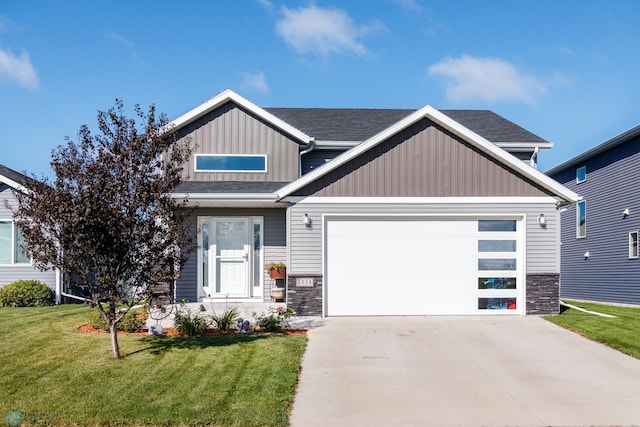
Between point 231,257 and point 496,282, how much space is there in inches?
271

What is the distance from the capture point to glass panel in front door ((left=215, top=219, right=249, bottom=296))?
14.6m

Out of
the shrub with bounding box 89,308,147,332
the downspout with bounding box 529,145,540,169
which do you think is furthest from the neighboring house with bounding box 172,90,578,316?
the downspout with bounding box 529,145,540,169

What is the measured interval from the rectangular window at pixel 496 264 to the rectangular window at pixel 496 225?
732mm

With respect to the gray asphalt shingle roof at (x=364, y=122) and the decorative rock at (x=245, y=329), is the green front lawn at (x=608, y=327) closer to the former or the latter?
the gray asphalt shingle roof at (x=364, y=122)

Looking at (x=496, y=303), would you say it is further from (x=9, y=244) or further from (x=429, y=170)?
(x=9, y=244)

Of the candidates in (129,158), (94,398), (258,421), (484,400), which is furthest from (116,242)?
(484,400)

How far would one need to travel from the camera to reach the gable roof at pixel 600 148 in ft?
59.1

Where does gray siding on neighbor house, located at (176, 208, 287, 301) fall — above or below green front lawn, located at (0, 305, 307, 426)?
above

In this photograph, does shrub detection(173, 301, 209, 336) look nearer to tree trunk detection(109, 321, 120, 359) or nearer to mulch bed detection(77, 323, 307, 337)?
mulch bed detection(77, 323, 307, 337)

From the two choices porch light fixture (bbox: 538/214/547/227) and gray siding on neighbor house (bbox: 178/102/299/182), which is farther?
gray siding on neighbor house (bbox: 178/102/299/182)

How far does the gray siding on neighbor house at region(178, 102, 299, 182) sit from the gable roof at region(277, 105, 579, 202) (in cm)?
282

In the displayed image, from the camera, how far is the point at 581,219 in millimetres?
22281

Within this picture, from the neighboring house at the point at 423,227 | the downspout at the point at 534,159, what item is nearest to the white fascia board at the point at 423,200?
the neighboring house at the point at 423,227

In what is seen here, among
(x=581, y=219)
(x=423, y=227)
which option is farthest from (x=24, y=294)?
(x=581, y=219)
